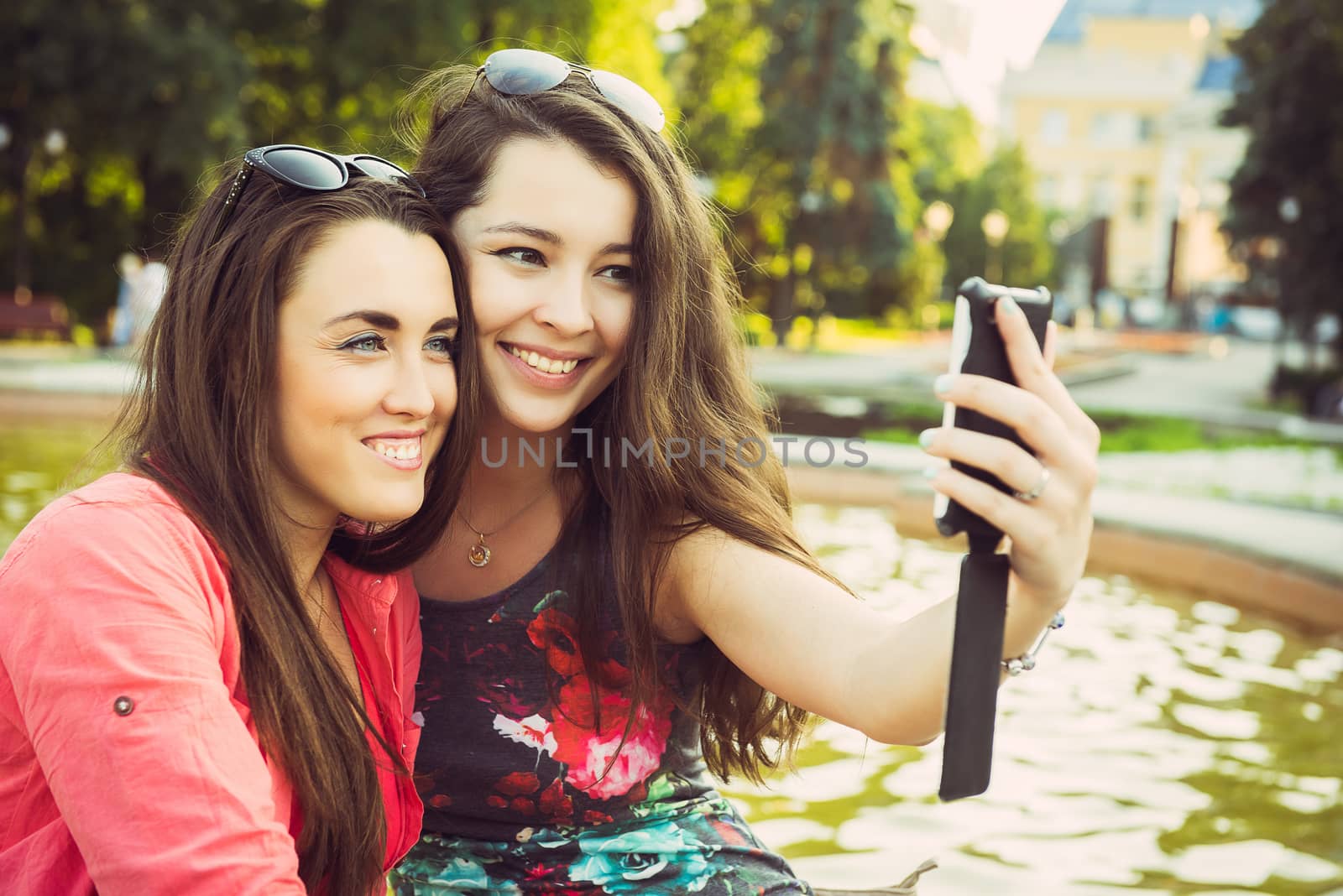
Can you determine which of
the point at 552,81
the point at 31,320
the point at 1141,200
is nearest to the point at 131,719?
the point at 552,81

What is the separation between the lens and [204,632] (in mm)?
1505

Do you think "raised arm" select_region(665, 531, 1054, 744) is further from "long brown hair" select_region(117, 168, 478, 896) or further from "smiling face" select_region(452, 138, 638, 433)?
"long brown hair" select_region(117, 168, 478, 896)

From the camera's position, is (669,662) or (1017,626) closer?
(1017,626)

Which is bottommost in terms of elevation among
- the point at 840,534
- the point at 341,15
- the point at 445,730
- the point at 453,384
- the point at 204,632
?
the point at 840,534

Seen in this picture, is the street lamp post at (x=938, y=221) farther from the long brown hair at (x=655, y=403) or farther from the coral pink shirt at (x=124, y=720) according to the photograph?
the coral pink shirt at (x=124, y=720)

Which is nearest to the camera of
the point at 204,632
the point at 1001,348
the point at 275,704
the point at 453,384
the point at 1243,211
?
the point at 1001,348

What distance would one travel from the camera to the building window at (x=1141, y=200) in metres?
66.1

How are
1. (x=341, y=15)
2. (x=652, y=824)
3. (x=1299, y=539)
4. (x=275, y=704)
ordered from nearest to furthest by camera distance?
(x=275, y=704) → (x=652, y=824) → (x=1299, y=539) → (x=341, y=15)

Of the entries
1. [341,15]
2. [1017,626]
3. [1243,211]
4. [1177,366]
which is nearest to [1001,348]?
[1017,626]

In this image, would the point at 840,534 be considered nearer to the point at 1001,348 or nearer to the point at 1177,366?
the point at 1001,348

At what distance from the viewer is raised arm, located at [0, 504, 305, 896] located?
137cm

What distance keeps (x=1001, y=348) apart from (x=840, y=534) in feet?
22.5

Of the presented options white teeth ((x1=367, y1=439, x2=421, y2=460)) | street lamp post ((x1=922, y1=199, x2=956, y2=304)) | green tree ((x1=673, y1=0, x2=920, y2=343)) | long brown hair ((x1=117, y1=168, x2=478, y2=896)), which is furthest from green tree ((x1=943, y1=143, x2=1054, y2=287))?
long brown hair ((x1=117, y1=168, x2=478, y2=896))

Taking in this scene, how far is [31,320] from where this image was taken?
19594 mm
